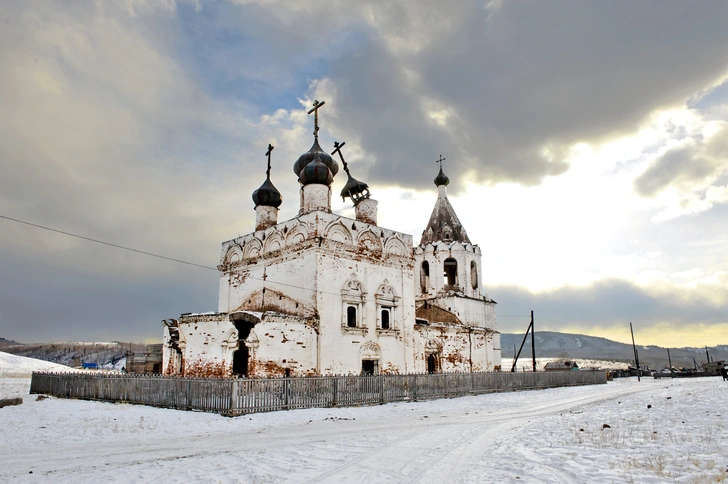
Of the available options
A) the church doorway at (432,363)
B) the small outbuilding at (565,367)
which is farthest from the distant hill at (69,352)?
the church doorway at (432,363)

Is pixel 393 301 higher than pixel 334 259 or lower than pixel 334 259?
lower

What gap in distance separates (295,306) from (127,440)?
1262 cm

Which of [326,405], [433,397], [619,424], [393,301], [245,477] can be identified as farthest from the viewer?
[393,301]

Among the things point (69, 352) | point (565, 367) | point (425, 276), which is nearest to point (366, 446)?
point (425, 276)

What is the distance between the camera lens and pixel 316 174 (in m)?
25.3

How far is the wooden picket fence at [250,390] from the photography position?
14688 millimetres

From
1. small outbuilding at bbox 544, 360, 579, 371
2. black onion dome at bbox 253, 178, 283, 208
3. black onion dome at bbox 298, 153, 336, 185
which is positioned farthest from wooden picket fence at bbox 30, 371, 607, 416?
small outbuilding at bbox 544, 360, 579, 371

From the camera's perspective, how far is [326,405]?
16531 millimetres

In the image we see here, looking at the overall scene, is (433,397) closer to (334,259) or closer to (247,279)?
(334,259)

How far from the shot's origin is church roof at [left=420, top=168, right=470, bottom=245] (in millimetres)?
34531

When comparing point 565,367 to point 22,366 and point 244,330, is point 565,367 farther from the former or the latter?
point 22,366

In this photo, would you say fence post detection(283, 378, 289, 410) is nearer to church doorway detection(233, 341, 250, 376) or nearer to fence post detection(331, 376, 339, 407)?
fence post detection(331, 376, 339, 407)

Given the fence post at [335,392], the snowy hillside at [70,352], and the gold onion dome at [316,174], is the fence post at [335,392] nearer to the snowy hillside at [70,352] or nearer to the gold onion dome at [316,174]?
the gold onion dome at [316,174]

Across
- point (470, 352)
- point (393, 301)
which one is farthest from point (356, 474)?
point (470, 352)
